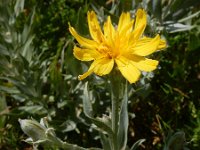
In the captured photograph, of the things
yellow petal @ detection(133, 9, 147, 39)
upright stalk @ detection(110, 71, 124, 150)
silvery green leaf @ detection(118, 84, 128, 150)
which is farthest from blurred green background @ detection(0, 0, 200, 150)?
yellow petal @ detection(133, 9, 147, 39)

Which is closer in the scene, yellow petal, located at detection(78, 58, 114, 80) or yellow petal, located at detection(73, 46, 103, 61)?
yellow petal, located at detection(78, 58, 114, 80)

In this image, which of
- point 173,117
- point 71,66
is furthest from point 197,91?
point 71,66

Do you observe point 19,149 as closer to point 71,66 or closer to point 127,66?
point 71,66

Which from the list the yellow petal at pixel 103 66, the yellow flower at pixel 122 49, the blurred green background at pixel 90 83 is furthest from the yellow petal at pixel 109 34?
the blurred green background at pixel 90 83

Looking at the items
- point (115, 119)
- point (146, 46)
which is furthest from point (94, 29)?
point (115, 119)

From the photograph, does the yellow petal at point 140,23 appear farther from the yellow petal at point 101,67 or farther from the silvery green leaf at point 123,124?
the silvery green leaf at point 123,124

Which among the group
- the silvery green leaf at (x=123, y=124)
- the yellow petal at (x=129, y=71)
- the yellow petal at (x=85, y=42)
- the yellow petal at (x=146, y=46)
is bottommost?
the silvery green leaf at (x=123, y=124)

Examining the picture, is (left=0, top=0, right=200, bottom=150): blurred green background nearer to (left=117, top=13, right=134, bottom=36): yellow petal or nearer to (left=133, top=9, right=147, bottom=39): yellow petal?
(left=117, top=13, right=134, bottom=36): yellow petal

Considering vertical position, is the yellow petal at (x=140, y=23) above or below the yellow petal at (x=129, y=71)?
above
